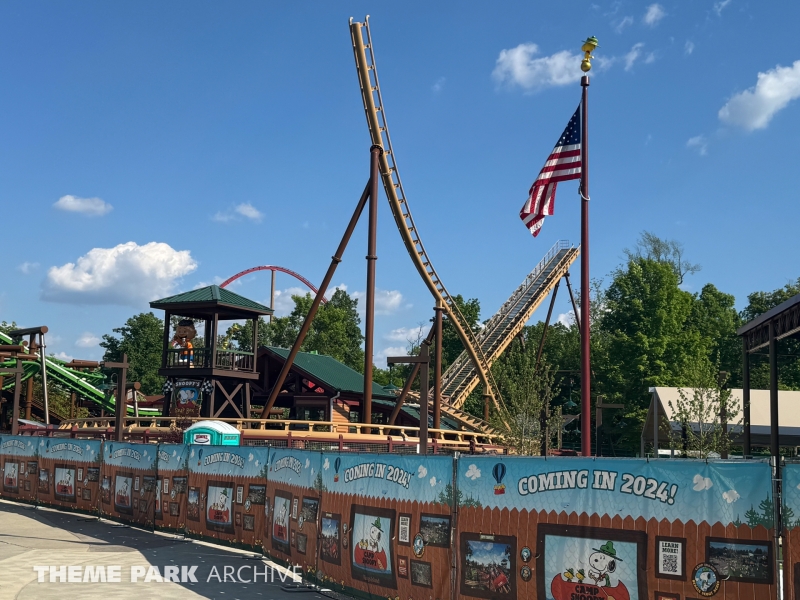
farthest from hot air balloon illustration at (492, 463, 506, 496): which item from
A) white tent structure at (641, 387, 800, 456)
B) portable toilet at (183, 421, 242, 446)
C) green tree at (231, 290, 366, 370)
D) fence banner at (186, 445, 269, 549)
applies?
green tree at (231, 290, 366, 370)

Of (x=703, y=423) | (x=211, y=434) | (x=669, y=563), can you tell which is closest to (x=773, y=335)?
(x=703, y=423)

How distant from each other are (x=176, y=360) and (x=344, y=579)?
27.0m

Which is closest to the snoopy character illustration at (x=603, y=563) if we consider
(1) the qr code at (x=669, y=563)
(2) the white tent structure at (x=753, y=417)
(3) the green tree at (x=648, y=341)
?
(1) the qr code at (x=669, y=563)

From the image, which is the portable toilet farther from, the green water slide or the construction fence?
the green water slide

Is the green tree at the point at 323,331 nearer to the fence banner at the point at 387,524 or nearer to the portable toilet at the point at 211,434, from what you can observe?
the portable toilet at the point at 211,434

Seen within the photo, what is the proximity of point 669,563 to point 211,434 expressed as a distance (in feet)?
52.9

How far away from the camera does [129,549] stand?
1575cm

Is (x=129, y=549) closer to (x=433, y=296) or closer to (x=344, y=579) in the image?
(x=344, y=579)

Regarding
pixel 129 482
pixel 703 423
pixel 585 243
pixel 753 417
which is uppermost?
pixel 585 243

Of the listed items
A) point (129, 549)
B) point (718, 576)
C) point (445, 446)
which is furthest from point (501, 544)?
point (445, 446)

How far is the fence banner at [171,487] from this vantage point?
58.4ft

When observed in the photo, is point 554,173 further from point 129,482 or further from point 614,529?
point 129,482

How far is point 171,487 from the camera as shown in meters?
18.3

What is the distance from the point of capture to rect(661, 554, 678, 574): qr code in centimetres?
782
